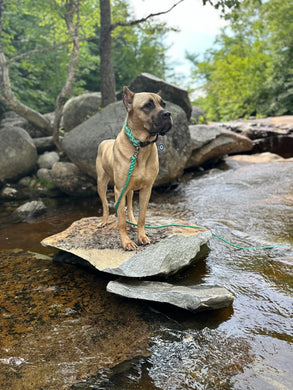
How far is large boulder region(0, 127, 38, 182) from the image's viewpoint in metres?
9.29

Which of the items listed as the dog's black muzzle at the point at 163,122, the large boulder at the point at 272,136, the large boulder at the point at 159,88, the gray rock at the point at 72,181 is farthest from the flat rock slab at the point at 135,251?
the large boulder at the point at 272,136

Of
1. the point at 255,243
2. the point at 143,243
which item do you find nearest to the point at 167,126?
the point at 143,243

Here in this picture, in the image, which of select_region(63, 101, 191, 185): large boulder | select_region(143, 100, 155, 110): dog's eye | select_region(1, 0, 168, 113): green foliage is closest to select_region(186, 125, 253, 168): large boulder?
select_region(63, 101, 191, 185): large boulder

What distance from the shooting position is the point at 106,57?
10062 millimetres

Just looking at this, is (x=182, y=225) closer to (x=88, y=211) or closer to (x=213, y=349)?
(x=213, y=349)

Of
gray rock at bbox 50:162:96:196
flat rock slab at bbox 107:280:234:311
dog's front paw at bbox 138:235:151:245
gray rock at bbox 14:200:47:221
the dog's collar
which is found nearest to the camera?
flat rock slab at bbox 107:280:234:311

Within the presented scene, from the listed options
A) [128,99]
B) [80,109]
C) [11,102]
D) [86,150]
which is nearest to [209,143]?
[86,150]

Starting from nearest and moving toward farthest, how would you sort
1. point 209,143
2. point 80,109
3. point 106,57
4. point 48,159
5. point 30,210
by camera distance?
point 30,210 → point 106,57 → point 48,159 → point 209,143 → point 80,109

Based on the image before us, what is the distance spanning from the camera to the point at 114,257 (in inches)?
146

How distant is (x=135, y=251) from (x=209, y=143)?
7683 millimetres

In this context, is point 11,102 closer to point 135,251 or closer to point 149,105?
point 149,105

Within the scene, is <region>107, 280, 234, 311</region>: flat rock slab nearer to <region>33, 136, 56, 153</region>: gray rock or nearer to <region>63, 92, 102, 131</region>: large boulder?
<region>33, 136, 56, 153</region>: gray rock

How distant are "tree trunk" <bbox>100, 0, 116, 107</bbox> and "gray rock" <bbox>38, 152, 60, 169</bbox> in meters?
2.37

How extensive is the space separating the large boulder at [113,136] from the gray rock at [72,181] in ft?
1.39
